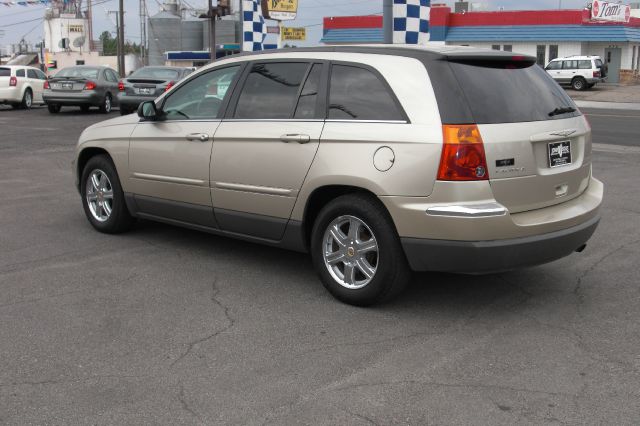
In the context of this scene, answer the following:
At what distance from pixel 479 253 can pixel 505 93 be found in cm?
109

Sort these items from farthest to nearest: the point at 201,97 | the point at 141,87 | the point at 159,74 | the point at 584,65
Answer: the point at 584,65 < the point at 159,74 < the point at 141,87 < the point at 201,97

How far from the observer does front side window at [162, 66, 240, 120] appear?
5.97 m

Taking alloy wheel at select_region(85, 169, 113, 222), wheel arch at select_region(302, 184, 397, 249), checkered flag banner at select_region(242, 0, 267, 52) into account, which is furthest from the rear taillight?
checkered flag banner at select_region(242, 0, 267, 52)

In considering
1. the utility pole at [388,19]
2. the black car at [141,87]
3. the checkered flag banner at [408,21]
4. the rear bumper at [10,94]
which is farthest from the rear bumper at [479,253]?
the rear bumper at [10,94]

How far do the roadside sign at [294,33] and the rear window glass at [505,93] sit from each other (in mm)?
14460

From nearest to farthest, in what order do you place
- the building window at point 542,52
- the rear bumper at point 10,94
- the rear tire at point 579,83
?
the rear bumper at point 10,94, the rear tire at point 579,83, the building window at point 542,52

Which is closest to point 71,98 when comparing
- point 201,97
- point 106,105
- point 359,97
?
point 106,105

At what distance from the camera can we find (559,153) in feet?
16.1

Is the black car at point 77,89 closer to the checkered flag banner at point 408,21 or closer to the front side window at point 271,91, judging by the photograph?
the checkered flag banner at point 408,21

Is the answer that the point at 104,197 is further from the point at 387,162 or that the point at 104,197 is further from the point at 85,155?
the point at 387,162

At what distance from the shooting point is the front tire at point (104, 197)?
270 inches

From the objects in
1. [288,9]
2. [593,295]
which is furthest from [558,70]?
[593,295]

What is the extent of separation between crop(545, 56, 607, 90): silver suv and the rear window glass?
3907 cm

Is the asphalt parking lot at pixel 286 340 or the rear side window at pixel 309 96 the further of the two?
the rear side window at pixel 309 96
